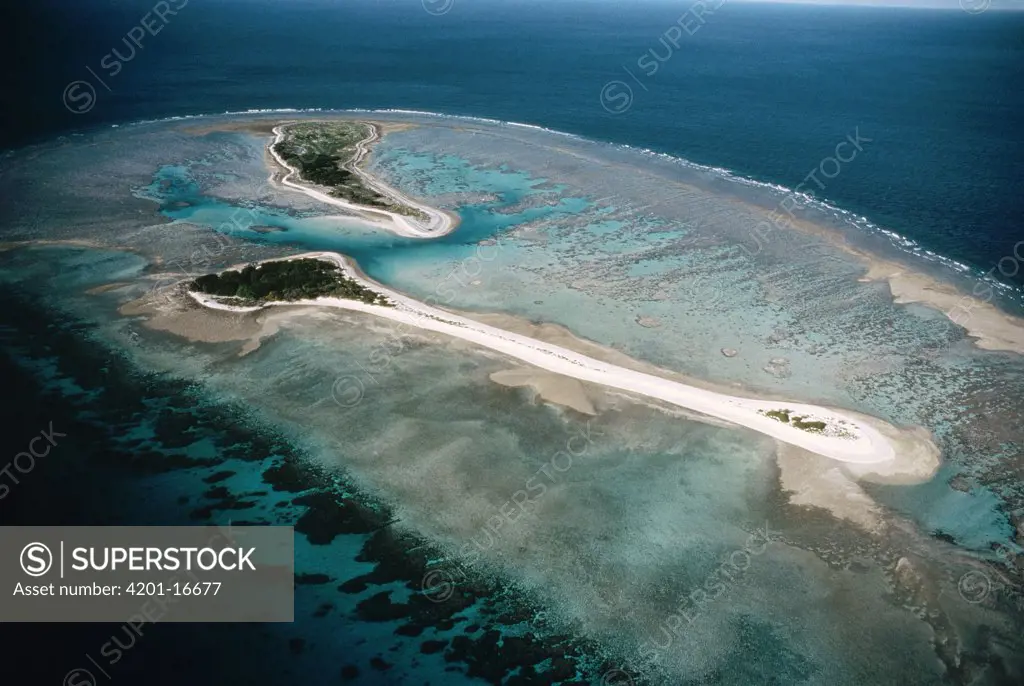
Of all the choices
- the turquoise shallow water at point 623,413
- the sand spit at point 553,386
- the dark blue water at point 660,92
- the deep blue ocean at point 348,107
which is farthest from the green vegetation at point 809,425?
the dark blue water at point 660,92

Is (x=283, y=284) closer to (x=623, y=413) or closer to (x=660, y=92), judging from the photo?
(x=623, y=413)

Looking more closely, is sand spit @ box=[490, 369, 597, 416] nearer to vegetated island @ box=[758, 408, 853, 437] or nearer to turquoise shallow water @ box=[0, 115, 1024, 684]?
turquoise shallow water @ box=[0, 115, 1024, 684]

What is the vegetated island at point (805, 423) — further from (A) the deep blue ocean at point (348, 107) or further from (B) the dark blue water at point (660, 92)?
(B) the dark blue water at point (660, 92)

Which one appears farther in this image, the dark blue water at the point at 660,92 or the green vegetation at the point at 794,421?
the dark blue water at the point at 660,92

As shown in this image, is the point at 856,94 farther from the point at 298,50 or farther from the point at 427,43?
the point at 298,50

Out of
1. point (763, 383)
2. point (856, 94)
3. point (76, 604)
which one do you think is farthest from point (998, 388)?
point (856, 94)
